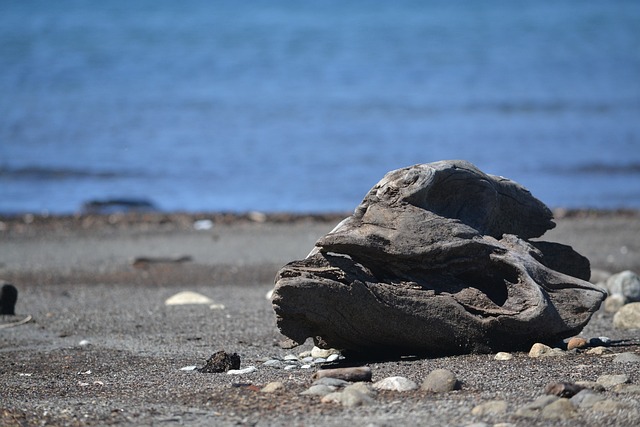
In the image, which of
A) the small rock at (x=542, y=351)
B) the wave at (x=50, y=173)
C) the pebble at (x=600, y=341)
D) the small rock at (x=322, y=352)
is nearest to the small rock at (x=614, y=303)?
the pebble at (x=600, y=341)

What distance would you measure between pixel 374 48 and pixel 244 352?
106 ft

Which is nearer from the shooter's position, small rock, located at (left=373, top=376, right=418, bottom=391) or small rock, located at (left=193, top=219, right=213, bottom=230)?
small rock, located at (left=373, top=376, right=418, bottom=391)

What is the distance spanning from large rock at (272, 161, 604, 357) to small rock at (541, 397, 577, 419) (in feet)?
4.63

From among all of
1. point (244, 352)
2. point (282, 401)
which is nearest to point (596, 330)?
point (244, 352)

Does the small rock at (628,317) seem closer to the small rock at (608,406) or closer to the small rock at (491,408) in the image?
the small rock at (608,406)

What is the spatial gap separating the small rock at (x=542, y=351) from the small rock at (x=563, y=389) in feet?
3.77

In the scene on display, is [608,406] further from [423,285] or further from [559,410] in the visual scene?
[423,285]

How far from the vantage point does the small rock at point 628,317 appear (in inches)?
277

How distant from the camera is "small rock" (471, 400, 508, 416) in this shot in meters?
4.32

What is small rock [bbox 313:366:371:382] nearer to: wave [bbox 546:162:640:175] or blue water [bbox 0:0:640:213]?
blue water [bbox 0:0:640:213]

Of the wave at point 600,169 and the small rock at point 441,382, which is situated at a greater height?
the wave at point 600,169

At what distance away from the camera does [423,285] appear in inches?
229

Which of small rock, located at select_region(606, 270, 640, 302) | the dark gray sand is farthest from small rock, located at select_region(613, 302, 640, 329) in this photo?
small rock, located at select_region(606, 270, 640, 302)

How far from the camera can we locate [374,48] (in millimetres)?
37719
